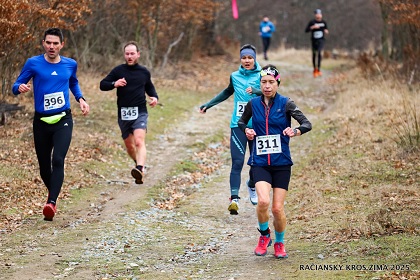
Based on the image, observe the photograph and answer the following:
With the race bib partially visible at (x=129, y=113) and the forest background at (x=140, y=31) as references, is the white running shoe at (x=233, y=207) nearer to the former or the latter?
the race bib partially visible at (x=129, y=113)

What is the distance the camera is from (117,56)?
22078 mm

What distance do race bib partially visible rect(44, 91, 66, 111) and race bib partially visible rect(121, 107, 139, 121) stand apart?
1860 millimetres

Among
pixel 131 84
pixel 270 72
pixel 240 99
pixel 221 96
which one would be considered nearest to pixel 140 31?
pixel 131 84

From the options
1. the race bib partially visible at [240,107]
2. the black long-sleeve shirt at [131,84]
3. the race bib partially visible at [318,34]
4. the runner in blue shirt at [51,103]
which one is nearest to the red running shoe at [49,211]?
the runner in blue shirt at [51,103]

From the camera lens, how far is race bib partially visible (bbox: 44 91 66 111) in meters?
8.72

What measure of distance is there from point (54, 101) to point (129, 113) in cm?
199

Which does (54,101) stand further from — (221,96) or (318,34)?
(318,34)

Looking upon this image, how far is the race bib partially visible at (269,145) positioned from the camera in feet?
23.5

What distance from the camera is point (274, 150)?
714 cm

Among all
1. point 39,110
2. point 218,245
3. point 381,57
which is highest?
point 381,57

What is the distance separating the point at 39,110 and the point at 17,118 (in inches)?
208

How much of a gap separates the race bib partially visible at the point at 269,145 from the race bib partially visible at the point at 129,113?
3.78 meters

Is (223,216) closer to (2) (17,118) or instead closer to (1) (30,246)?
(1) (30,246)

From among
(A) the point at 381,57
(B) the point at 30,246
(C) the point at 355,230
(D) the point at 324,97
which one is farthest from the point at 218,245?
(A) the point at 381,57
